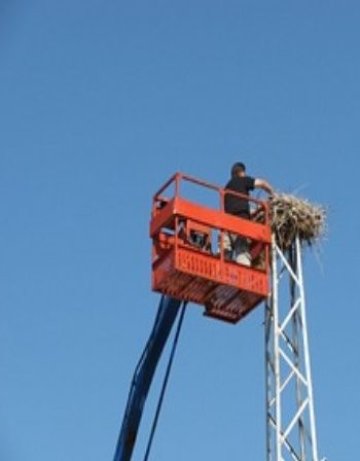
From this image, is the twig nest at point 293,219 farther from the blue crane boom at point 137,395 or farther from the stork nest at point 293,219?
the blue crane boom at point 137,395

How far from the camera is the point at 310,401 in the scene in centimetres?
1772

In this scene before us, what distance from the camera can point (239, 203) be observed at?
728 inches

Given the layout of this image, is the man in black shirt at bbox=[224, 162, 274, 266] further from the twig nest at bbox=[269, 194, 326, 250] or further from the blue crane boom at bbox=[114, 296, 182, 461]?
the blue crane boom at bbox=[114, 296, 182, 461]

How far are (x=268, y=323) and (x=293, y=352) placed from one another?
19.9 inches

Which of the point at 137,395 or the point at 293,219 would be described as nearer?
the point at 293,219

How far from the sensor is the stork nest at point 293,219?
18.8 meters

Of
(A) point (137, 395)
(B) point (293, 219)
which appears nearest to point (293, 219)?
(B) point (293, 219)

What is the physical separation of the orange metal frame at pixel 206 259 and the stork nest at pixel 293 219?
1.59 feet

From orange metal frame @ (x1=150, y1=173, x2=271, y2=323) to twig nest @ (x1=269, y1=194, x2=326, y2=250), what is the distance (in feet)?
1.58

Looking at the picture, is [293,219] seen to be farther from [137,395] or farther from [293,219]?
[137,395]

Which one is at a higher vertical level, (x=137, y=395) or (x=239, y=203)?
(x=239, y=203)

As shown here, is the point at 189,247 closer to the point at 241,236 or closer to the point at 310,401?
the point at 241,236

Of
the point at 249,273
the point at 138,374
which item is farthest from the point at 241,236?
the point at 138,374

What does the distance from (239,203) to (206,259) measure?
125 centimetres
